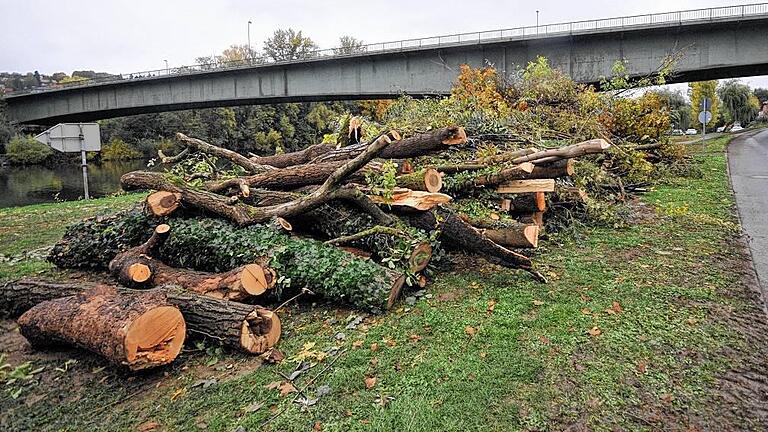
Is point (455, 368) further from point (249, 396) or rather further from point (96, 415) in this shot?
point (96, 415)

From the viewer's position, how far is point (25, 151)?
31.8 m

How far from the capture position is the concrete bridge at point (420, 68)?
17.1 m

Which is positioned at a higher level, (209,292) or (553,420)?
(209,292)

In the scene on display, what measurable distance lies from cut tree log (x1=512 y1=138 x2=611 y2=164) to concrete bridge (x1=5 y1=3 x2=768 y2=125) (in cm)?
1444

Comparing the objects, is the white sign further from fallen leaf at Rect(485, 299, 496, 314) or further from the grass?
fallen leaf at Rect(485, 299, 496, 314)

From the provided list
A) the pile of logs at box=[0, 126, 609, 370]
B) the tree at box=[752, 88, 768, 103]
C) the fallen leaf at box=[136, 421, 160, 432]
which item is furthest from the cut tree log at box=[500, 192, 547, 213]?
the tree at box=[752, 88, 768, 103]

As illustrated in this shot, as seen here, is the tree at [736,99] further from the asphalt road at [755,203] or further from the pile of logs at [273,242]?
the pile of logs at [273,242]

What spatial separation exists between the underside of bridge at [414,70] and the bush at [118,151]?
487cm

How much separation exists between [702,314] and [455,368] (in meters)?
2.24

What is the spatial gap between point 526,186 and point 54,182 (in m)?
27.6

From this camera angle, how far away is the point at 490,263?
549 centimetres

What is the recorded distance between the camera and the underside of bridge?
56.4ft

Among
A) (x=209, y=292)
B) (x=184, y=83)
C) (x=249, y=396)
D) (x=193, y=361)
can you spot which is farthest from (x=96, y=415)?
(x=184, y=83)

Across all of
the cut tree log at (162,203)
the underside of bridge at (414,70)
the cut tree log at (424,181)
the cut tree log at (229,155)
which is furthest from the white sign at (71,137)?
the underside of bridge at (414,70)
